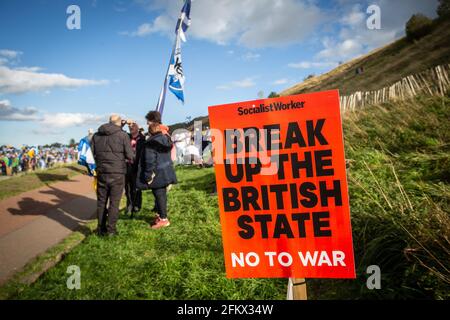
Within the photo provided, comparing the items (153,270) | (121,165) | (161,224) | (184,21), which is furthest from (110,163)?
(184,21)

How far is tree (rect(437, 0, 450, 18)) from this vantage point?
129ft

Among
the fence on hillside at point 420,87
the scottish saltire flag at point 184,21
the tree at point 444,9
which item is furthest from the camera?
the tree at point 444,9

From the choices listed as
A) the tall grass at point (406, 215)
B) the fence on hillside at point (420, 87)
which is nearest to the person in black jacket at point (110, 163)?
the tall grass at point (406, 215)

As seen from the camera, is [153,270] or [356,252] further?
[153,270]

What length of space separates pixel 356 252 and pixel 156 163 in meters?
3.30

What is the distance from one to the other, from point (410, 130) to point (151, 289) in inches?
227

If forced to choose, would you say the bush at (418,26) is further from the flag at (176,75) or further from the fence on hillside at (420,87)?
the flag at (176,75)

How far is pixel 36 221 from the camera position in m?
6.10

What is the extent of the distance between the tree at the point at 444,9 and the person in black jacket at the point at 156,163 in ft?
163

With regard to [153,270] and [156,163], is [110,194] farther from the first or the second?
[153,270]

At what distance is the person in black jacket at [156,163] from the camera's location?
4.89 meters

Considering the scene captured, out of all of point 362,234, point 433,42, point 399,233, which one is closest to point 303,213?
point 399,233

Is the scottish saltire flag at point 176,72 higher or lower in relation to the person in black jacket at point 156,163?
higher
